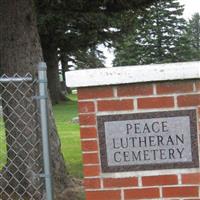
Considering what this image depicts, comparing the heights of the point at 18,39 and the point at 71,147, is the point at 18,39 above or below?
above

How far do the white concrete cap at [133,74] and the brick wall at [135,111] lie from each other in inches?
2.6

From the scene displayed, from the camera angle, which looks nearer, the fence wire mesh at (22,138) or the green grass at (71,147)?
the fence wire mesh at (22,138)

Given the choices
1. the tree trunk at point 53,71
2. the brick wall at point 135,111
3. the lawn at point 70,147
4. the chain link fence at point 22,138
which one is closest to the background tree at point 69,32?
the tree trunk at point 53,71

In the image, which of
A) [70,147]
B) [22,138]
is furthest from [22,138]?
[70,147]

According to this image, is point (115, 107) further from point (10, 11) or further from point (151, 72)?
point (10, 11)

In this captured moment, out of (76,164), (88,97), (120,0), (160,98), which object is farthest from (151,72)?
Result: (76,164)

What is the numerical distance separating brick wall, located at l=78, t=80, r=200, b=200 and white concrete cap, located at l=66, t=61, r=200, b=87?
6 cm

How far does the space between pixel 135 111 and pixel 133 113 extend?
20mm

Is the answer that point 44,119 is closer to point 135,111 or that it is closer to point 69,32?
point 135,111

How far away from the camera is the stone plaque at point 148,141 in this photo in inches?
179

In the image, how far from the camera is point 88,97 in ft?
15.1

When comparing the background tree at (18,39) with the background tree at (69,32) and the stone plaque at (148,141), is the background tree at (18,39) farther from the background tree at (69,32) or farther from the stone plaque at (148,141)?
the background tree at (69,32)

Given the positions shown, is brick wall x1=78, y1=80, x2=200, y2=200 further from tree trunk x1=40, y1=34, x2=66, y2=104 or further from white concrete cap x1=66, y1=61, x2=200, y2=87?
tree trunk x1=40, y1=34, x2=66, y2=104

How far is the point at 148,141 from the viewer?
4.55 meters
